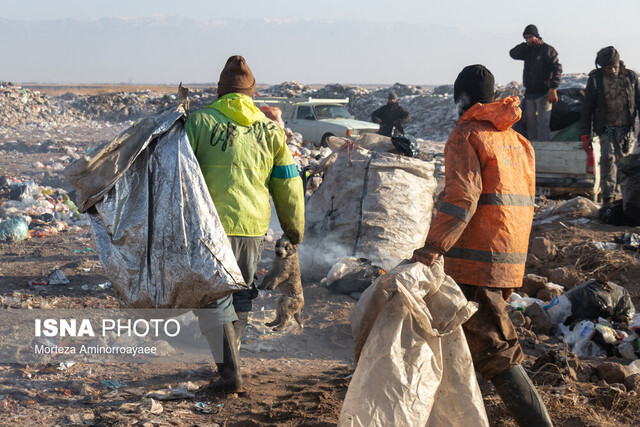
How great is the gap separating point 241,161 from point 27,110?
25593mm

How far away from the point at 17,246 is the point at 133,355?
3665mm

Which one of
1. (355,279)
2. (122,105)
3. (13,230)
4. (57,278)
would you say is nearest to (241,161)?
(355,279)

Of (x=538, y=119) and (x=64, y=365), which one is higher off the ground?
(x=538, y=119)

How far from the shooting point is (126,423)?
9.57ft

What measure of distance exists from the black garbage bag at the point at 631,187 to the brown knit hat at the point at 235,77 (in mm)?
4707

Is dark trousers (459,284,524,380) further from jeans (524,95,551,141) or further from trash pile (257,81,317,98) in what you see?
trash pile (257,81,317,98)

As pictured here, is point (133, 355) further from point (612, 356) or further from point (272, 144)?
point (612, 356)

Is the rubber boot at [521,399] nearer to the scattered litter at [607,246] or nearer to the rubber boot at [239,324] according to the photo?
the rubber boot at [239,324]

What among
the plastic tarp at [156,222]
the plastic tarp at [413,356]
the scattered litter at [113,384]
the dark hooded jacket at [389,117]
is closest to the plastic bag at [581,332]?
the plastic tarp at [413,356]

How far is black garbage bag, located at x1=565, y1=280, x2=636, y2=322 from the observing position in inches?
187

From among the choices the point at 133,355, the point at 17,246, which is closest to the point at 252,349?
the point at 133,355

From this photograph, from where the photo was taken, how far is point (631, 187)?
6676 millimetres

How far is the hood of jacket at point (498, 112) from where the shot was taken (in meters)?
2.77

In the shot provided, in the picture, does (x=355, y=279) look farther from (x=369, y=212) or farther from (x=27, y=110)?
(x=27, y=110)
